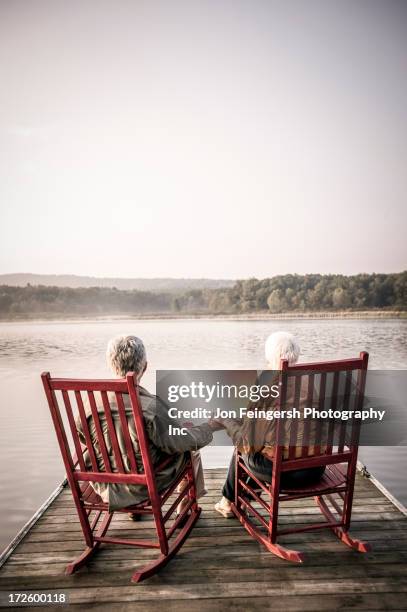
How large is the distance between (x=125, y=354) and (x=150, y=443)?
0.49 meters

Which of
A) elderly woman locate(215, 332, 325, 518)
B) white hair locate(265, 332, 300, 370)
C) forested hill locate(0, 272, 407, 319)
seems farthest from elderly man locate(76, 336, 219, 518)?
forested hill locate(0, 272, 407, 319)

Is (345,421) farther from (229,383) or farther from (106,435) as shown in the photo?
(106,435)

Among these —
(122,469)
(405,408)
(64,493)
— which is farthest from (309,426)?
(405,408)

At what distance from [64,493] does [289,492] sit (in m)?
1.92

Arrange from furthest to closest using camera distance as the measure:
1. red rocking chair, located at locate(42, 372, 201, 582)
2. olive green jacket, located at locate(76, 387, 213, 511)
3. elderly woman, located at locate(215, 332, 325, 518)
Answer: elderly woman, located at locate(215, 332, 325, 518) → olive green jacket, located at locate(76, 387, 213, 511) → red rocking chair, located at locate(42, 372, 201, 582)

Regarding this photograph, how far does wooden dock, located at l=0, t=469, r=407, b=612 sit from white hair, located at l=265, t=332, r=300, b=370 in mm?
1112

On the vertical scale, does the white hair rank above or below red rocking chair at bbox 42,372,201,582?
above

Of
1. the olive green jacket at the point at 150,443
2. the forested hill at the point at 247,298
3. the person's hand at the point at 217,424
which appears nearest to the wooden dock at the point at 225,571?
the olive green jacket at the point at 150,443

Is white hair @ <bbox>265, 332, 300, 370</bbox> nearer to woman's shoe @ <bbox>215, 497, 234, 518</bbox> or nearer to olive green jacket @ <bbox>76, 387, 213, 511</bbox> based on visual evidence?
olive green jacket @ <bbox>76, 387, 213, 511</bbox>

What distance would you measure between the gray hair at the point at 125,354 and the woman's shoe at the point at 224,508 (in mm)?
1293

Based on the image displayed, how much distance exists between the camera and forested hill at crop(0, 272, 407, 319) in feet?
167

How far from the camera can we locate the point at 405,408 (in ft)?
26.0

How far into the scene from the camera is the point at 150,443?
7.32 feet

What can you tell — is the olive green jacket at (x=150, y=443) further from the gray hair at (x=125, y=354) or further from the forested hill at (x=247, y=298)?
the forested hill at (x=247, y=298)
